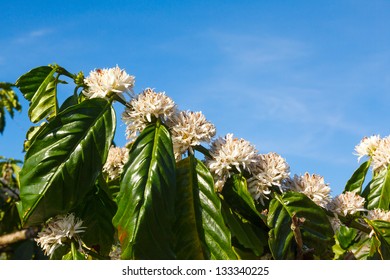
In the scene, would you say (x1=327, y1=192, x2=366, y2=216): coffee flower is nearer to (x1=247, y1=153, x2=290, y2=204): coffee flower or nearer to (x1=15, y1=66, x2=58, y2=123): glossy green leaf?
(x1=247, y1=153, x2=290, y2=204): coffee flower

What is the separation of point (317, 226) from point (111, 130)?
0.66m

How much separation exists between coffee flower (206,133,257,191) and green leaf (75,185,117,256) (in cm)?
36

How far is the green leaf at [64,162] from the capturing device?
151 cm

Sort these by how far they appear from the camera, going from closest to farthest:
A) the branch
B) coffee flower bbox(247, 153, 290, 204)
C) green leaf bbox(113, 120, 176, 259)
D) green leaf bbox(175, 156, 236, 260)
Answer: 1. green leaf bbox(113, 120, 176, 259)
2. green leaf bbox(175, 156, 236, 260)
3. coffee flower bbox(247, 153, 290, 204)
4. the branch

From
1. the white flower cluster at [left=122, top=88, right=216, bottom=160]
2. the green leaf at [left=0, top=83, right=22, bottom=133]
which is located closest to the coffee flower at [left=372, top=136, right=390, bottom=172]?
the white flower cluster at [left=122, top=88, right=216, bottom=160]

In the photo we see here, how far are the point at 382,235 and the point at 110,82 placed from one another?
96cm

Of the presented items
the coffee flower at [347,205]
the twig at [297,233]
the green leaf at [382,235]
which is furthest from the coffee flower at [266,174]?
the green leaf at [382,235]

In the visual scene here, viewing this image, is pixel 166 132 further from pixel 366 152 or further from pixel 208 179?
pixel 366 152

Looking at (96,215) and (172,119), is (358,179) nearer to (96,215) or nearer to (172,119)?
(172,119)

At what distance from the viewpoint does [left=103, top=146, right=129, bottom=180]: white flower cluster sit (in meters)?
1.97

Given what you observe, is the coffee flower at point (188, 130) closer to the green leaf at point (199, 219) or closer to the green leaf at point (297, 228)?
the green leaf at point (199, 219)

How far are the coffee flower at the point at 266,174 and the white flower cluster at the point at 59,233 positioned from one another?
0.51 metres

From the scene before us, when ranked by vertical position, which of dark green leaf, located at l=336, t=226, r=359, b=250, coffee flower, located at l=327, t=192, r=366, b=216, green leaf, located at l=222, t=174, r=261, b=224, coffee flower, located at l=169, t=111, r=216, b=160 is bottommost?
dark green leaf, located at l=336, t=226, r=359, b=250
